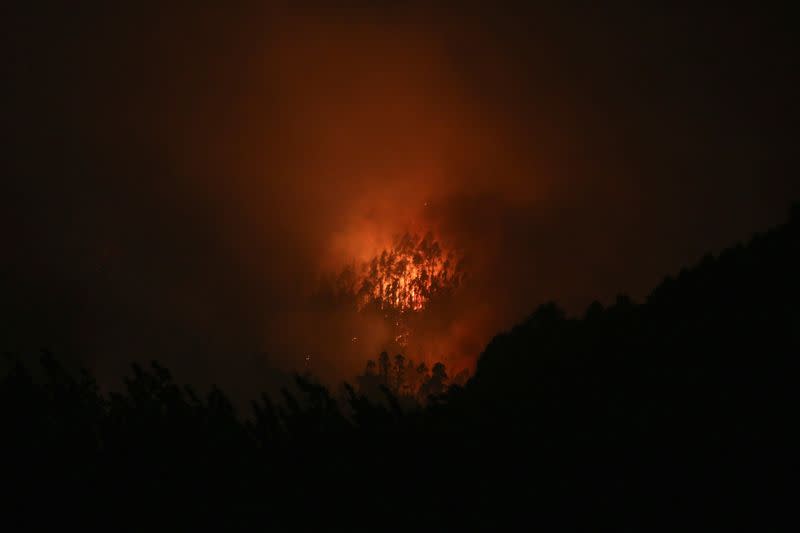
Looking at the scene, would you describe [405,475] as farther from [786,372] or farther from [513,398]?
[786,372]

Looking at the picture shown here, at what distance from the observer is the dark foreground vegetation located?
45.4m

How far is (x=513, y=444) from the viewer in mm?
61062

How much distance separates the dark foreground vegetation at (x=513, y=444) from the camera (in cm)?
4541

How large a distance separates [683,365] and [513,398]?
21.6m

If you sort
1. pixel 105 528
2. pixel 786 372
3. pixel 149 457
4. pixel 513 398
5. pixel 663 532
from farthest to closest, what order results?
pixel 513 398, pixel 149 457, pixel 105 528, pixel 786 372, pixel 663 532

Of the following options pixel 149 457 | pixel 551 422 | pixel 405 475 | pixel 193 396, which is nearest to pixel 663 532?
pixel 551 422

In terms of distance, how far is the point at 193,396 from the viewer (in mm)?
76188

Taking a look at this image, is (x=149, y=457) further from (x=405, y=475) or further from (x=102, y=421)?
(x=405, y=475)

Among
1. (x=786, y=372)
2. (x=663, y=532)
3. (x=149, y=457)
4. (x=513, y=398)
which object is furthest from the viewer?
(x=513, y=398)

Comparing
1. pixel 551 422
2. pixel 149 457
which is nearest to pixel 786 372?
pixel 551 422

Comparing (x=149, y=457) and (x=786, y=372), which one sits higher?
(x=149, y=457)

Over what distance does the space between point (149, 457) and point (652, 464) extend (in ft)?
144

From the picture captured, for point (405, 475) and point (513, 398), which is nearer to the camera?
point (405, 475)

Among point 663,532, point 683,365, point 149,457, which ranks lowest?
point 663,532
